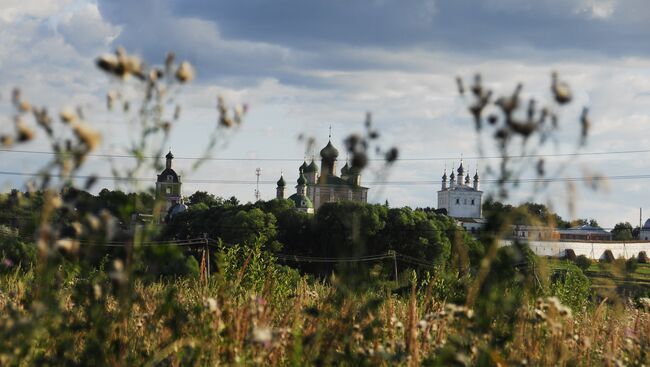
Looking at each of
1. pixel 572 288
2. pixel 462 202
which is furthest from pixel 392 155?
pixel 462 202

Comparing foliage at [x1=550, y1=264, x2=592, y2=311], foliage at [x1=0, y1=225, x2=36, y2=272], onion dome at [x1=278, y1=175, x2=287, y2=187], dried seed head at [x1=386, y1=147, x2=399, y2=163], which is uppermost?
onion dome at [x1=278, y1=175, x2=287, y2=187]

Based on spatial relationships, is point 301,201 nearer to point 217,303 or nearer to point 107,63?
point 217,303

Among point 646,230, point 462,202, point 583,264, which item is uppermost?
point 462,202

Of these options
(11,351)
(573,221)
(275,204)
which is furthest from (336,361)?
(275,204)

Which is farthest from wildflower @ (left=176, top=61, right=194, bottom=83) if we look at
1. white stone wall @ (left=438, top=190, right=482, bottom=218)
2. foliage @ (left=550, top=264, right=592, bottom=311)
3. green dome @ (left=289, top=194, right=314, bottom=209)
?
white stone wall @ (left=438, top=190, right=482, bottom=218)

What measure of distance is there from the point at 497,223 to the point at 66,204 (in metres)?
1.20

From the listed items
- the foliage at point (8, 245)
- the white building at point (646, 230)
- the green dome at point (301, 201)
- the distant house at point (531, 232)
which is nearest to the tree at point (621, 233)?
the white building at point (646, 230)

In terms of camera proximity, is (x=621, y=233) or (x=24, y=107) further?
(x=621, y=233)

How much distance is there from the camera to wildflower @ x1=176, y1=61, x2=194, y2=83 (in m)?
2.35

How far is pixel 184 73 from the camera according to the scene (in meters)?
2.36

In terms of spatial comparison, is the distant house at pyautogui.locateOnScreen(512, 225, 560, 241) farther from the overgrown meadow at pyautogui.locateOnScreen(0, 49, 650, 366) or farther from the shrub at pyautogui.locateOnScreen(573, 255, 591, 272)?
the shrub at pyautogui.locateOnScreen(573, 255, 591, 272)

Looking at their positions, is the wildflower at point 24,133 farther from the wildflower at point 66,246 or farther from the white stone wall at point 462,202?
the white stone wall at point 462,202

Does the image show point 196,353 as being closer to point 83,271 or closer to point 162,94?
point 83,271

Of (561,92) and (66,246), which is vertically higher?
(561,92)
